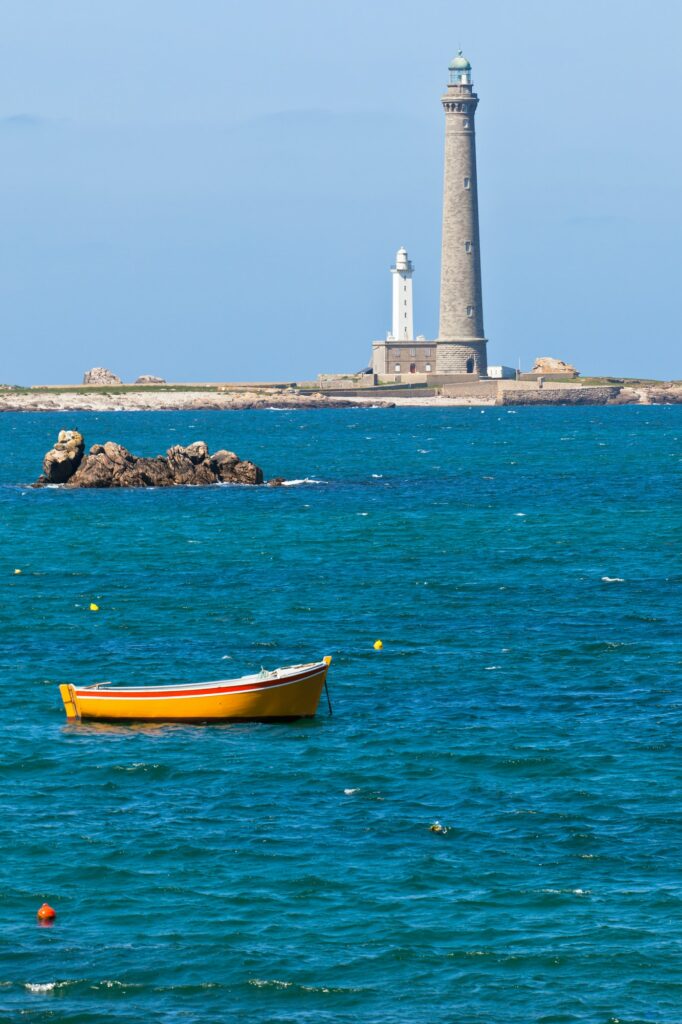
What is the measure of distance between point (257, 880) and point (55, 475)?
250 feet

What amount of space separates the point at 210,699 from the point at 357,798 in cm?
659

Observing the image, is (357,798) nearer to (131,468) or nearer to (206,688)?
(206,688)

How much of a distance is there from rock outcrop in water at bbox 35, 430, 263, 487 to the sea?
98.9 ft

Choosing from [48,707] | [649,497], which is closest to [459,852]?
[48,707]

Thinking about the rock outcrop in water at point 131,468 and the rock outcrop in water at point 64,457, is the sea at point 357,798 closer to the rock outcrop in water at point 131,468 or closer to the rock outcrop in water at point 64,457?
the rock outcrop in water at point 64,457

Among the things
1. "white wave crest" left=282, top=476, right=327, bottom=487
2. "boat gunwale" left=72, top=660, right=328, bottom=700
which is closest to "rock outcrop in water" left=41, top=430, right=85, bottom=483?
"white wave crest" left=282, top=476, right=327, bottom=487

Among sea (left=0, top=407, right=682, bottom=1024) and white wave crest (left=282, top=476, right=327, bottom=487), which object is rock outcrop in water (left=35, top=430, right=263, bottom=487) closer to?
white wave crest (left=282, top=476, right=327, bottom=487)

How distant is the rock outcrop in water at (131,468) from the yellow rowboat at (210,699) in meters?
61.5

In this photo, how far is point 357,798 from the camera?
32.4m

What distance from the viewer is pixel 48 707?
4006 centimetres

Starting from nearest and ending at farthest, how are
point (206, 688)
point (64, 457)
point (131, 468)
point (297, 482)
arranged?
point (206, 688) → point (64, 457) → point (131, 468) → point (297, 482)

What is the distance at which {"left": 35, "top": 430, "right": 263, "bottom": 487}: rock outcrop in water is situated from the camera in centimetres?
9975

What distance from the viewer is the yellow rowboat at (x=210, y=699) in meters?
37.9

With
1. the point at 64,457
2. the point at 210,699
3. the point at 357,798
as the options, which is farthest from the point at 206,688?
the point at 64,457
